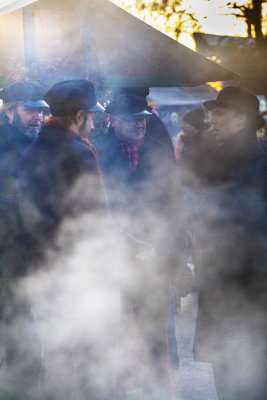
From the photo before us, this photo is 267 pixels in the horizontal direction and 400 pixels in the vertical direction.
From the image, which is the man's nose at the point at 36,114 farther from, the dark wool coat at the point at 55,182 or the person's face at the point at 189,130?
the person's face at the point at 189,130

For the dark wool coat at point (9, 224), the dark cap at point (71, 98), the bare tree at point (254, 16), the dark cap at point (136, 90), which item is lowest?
the bare tree at point (254, 16)

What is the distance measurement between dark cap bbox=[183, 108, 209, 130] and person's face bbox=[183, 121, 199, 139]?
27 millimetres

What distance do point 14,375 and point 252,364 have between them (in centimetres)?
138

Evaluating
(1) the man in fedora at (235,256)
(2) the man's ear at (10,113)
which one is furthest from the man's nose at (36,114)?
(1) the man in fedora at (235,256)

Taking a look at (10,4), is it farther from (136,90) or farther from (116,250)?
(136,90)

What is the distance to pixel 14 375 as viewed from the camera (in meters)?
2.90

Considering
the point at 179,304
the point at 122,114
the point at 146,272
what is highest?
the point at 122,114

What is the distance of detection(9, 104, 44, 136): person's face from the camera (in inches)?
134

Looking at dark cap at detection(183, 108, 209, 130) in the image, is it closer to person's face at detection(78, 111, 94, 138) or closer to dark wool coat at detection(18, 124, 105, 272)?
person's face at detection(78, 111, 94, 138)

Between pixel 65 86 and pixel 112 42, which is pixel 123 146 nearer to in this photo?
pixel 65 86

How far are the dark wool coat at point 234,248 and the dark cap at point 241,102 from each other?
0.13 m

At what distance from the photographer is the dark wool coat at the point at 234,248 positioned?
2770mm

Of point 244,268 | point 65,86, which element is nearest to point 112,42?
point 65,86

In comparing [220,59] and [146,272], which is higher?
[146,272]
